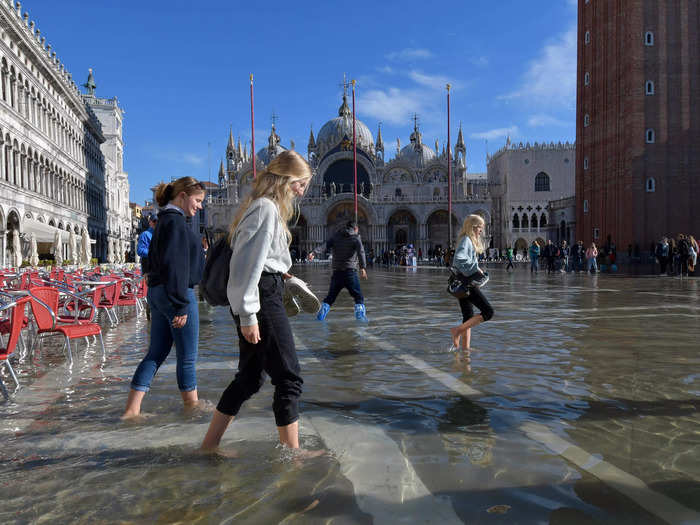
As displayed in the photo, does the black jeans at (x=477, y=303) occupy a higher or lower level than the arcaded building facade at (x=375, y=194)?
lower

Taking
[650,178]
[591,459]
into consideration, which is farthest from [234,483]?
[650,178]

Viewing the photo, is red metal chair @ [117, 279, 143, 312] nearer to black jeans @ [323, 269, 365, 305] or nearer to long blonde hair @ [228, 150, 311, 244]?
black jeans @ [323, 269, 365, 305]

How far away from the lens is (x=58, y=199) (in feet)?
120

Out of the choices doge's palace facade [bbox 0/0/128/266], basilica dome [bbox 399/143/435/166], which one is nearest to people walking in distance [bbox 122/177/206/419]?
doge's palace facade [bbox 0/0/128/266]

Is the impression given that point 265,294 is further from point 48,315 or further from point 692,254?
point 692,254

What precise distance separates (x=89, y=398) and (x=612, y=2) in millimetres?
40162

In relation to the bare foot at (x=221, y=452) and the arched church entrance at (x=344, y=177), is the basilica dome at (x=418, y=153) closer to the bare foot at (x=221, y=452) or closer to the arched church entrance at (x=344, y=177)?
the arched church entrance at (x=344, y=177)

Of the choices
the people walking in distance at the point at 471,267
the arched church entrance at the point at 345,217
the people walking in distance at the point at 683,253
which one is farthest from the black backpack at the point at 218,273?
the arched church entrance at the point at 345,217

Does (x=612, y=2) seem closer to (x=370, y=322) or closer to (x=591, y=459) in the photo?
(x=370, y=322)

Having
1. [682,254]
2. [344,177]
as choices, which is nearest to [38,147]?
[682,254]

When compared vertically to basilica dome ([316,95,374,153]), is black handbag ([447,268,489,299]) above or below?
below

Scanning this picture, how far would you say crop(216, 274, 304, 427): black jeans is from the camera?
3129mm

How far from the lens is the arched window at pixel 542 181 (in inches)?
2699

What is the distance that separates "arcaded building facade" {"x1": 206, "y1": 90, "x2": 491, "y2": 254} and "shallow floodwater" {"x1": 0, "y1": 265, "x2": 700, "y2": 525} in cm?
6169
